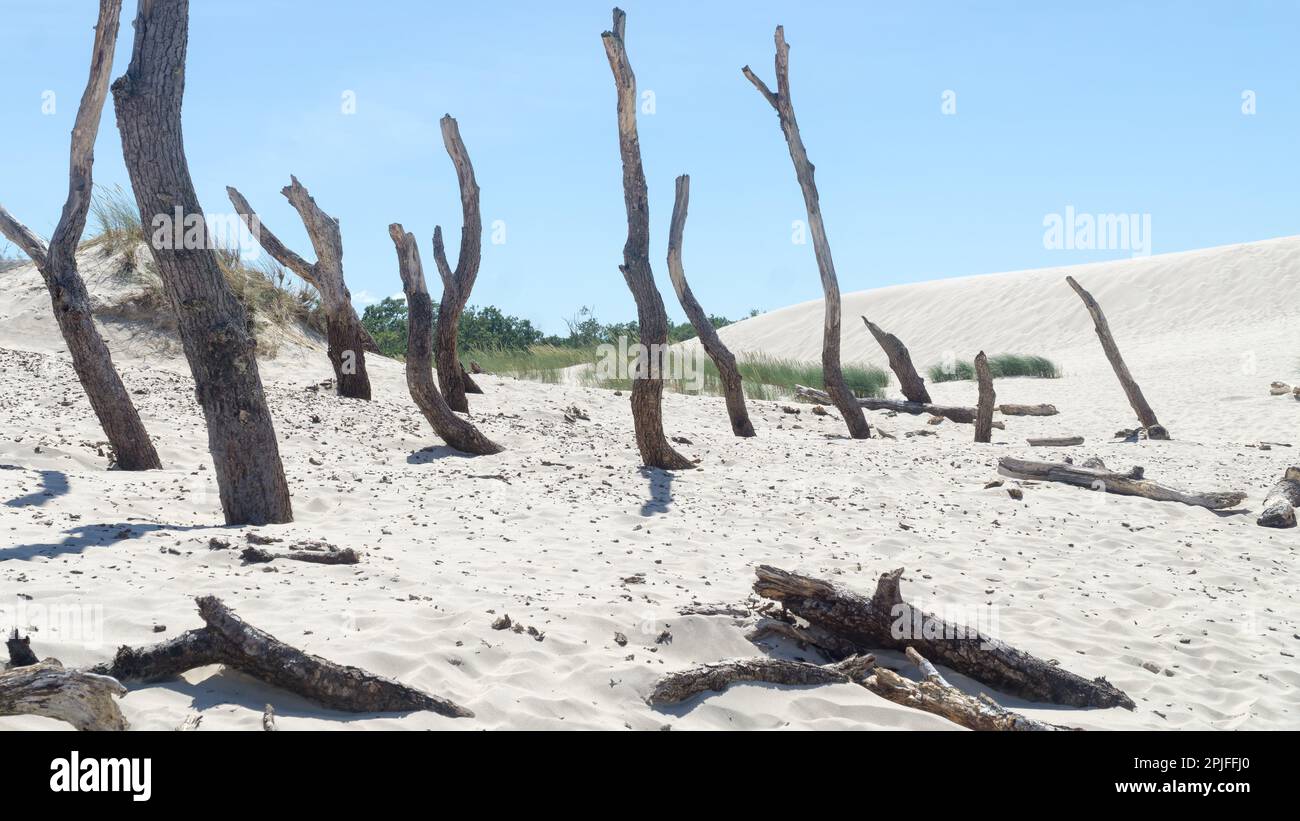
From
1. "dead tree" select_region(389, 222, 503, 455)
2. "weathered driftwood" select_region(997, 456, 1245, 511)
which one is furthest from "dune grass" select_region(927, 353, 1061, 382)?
"dead tree" select_region(389, 222, 503, 455)

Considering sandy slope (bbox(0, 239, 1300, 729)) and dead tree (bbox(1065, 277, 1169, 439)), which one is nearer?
sandy slope (bbox(0, 239, 1300, 729))

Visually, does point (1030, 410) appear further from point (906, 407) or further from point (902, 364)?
point (902, 364)

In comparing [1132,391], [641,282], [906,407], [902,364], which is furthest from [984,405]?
[641,282]

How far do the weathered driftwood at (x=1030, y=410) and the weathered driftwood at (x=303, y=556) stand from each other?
12734mm

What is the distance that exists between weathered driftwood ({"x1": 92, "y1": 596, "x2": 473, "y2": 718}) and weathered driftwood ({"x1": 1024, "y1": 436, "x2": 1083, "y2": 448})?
10.2m

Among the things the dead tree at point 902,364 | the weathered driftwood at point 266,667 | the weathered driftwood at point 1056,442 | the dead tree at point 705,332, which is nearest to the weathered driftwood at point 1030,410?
the dead tree at point 902,364

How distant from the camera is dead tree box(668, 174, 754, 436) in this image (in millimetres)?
12484

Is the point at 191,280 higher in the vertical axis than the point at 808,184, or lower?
lower

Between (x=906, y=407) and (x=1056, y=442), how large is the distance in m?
3.56

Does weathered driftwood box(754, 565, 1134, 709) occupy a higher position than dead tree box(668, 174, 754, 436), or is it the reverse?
dead tree box(668, 174, 754, 436)

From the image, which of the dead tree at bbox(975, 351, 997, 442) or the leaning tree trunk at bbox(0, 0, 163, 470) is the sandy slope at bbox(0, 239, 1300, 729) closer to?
the leaning tree trunk at bbox(0, 0, 163, 470)

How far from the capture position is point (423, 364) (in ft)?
34.2
